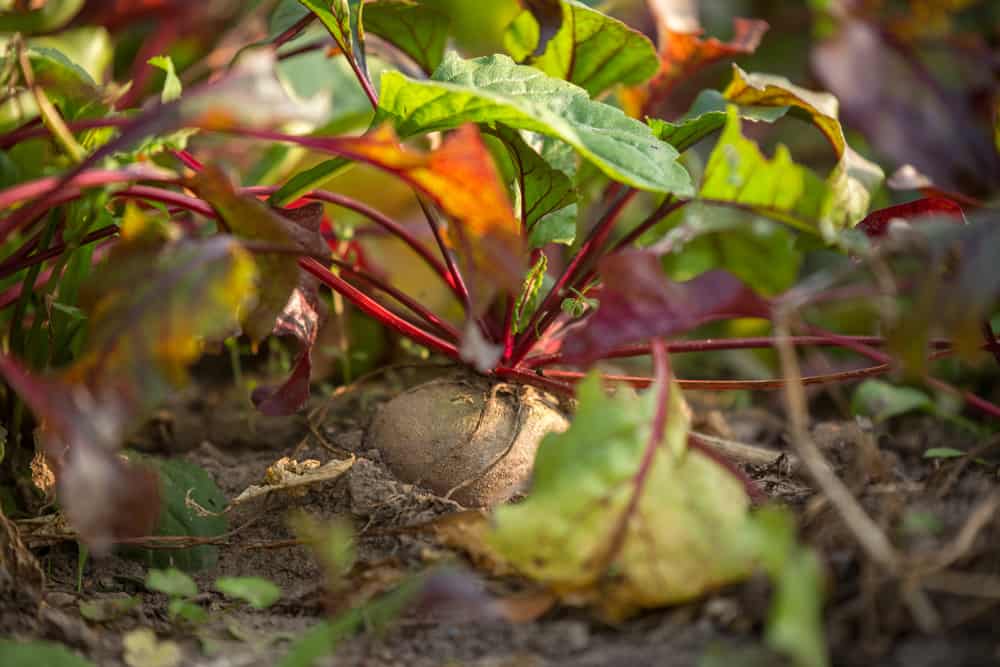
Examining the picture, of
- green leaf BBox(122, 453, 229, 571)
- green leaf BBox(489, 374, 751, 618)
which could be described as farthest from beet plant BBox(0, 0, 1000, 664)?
green leaf BBox(122, 453, 229, 571)

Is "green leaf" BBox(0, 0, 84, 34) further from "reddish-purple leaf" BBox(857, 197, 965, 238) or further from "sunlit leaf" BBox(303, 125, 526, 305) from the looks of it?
"reddish-purple leaf" BBox(857, 197, 965, 238)

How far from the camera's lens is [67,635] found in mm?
726

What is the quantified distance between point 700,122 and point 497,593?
0.51 metres

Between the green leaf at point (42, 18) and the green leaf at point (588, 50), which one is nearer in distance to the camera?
the green leaf at point (588, 50)

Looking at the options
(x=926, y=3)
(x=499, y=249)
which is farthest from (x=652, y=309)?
(x=926, y=3)

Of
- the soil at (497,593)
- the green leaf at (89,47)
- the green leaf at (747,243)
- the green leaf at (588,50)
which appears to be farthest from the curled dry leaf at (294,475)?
the green leaf at (89,47)

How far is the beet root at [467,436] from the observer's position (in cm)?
97

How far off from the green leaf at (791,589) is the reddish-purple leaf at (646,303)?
0.58ft

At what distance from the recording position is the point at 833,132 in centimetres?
101

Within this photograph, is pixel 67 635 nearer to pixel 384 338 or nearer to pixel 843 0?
pixel 384 338

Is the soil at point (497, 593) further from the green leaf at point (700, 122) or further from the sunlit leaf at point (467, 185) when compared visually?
the green leaf at point (700, 122)

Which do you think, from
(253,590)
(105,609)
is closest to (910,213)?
(253,590)

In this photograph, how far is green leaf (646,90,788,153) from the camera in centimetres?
94

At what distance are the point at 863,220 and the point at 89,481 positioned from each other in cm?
78
